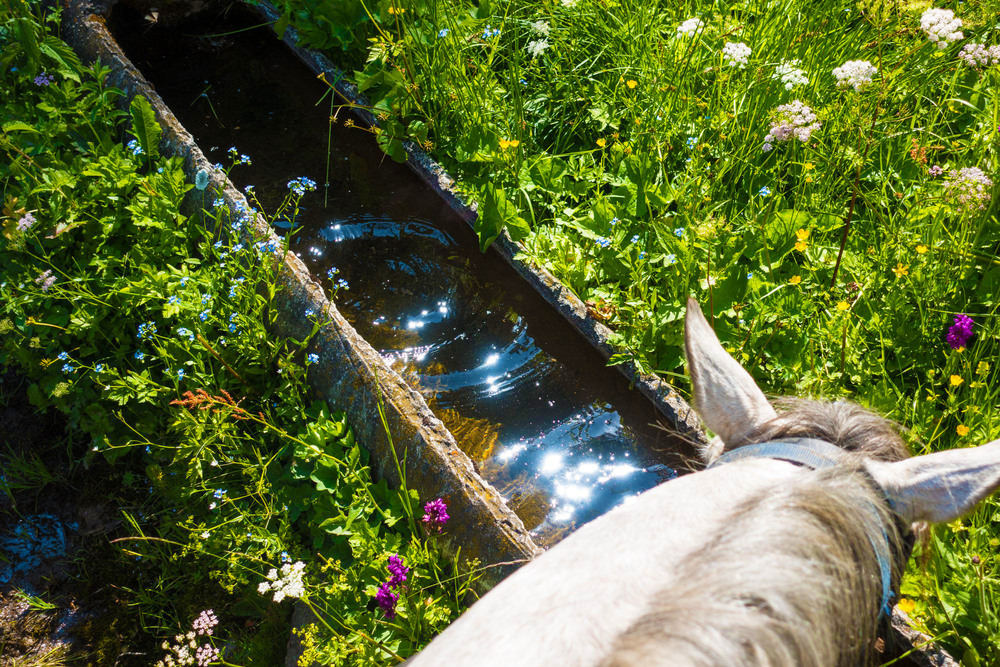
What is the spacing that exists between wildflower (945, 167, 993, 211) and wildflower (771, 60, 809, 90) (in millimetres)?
883

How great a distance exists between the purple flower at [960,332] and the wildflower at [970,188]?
543mm

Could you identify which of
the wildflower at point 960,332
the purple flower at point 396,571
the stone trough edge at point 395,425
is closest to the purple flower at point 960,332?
the wildflower at point 960,332

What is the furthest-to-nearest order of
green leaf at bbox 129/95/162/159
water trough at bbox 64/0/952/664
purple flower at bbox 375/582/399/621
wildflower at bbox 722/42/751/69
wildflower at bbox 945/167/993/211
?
1. green leaf at bbox 129/95/162/159
2. wildflower at bbox 722/42/751/69
3. wildflower at bbox 945/167/993/211
4. water trough at bbox 64/0/952/664
5. purple flower at bbox 375/582/399/621

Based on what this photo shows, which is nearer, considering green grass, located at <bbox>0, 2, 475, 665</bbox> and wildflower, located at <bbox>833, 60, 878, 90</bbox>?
green grass, located at <bbox>0, 2, 475, 665</bbox>

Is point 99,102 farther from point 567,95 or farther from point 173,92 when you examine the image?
point 567,95

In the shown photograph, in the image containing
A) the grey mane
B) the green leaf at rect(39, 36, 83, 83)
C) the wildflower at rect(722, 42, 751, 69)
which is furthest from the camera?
the green leaf at rect(39, 36, 83, 83)

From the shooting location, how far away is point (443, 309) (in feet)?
11.2

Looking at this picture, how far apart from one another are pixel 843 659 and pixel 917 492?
1.36 feet

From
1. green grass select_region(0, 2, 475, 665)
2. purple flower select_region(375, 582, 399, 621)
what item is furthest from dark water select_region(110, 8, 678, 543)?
purple flower select_region(375, 582, 399, 621)

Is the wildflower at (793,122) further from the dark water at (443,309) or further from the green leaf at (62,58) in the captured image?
the green leaf at (62,58)

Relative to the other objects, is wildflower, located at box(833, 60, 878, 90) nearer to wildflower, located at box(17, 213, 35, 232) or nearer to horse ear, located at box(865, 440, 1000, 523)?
horse ear, located at box(865, 440, 1000, 523)

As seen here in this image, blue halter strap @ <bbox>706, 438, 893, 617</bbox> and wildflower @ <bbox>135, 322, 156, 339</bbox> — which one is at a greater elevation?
wildflower @ <bbox>135, 322, 156, 339</bbox>

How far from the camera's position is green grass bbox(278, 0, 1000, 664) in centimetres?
271

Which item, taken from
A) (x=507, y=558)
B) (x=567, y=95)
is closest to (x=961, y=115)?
(x=567, y=95)
